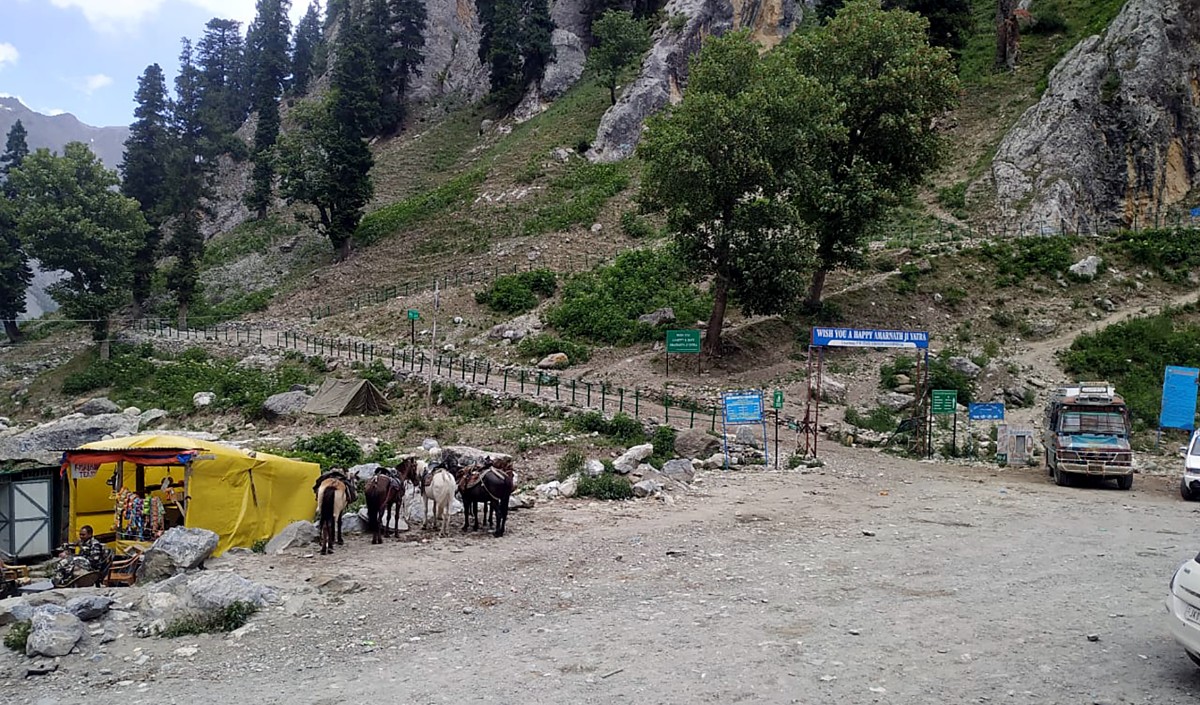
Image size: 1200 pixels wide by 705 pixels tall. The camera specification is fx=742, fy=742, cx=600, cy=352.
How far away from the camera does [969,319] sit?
103 ft

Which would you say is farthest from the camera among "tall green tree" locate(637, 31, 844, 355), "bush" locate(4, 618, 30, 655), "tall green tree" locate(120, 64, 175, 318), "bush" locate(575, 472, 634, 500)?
"tall green tree" locate(120, 64, 175, 318)

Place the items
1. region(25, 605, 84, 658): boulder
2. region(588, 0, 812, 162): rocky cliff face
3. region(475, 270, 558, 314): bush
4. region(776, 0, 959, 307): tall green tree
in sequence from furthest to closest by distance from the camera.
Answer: region(588, 0, 812, 162): rocky cliff face, region(475, 270, 558, 314): bush, region(776, 0, 959, 307): tall green tree, region(25, 605, 84, 658): boulder

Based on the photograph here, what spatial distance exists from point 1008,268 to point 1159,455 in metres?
13.4

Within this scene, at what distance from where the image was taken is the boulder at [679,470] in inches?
704

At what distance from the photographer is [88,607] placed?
9078mm

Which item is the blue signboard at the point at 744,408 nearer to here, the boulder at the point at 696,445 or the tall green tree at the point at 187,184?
the boulder at the point at 696,445

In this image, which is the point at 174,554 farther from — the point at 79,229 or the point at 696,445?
the point at 79,229

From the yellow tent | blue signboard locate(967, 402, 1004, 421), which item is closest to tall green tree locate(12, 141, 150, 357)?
the yellow tent

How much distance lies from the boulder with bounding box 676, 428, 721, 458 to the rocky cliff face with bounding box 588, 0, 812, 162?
36.1 meters

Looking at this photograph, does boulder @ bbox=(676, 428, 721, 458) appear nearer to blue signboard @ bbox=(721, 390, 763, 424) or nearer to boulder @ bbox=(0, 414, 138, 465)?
blue signboard @ bbox=(721, 390, 763, 424)

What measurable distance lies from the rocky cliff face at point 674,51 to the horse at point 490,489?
138 ft

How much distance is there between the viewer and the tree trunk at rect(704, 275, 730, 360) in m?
28.5

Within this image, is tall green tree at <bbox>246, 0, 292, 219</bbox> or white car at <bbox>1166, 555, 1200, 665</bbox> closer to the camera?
white car at <bbox>1166, 555, 1200, 665</bbox>

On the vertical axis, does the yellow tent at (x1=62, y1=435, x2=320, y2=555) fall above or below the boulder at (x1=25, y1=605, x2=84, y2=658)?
above
